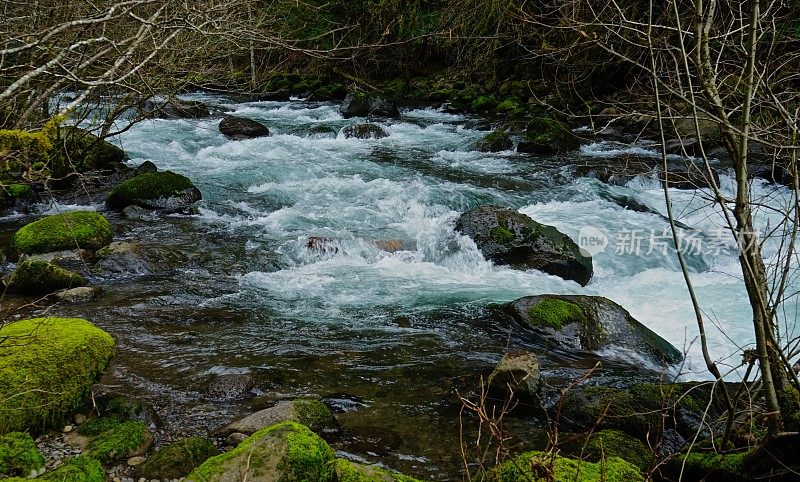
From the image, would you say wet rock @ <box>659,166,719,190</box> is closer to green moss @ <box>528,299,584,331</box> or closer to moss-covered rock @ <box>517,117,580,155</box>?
green moss @ <box>528,299,584,331</box>

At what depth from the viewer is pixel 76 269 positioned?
700 cm

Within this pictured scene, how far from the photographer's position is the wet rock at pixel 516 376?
4.55m

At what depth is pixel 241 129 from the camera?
1451cm

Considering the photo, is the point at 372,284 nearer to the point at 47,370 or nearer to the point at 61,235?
the point at 61,235

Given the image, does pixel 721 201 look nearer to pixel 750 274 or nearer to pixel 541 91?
pixel 750 274

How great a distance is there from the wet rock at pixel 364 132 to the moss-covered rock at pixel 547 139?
355 cm

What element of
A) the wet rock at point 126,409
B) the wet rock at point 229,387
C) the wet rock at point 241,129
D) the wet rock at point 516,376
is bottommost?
the wet rock at point 229,387

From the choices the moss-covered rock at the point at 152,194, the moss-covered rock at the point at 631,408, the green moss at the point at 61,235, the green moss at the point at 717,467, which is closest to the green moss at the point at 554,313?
the moss-covered rock at the point at 631,408

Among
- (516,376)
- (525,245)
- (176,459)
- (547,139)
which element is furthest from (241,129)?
(176,459)

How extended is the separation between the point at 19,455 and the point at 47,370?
2.11 feet

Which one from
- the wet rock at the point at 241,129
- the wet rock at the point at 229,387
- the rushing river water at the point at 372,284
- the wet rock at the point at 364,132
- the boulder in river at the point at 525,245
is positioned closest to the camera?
the wet rock at the point at 229,387

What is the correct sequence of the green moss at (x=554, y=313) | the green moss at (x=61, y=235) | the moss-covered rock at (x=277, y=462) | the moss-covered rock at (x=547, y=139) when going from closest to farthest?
the moss-covered rock at (x=277, y=462)
the green moss at (x=554, y=313)
the green moss at (x=61, y=235)
the moss-covered rock at (x=547, y=139)

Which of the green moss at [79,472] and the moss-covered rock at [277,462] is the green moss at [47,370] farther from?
the moss-covered rock at [277,462]

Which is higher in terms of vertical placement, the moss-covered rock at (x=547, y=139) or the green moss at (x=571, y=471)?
the moss-covered rock at (x=547, y=139)
